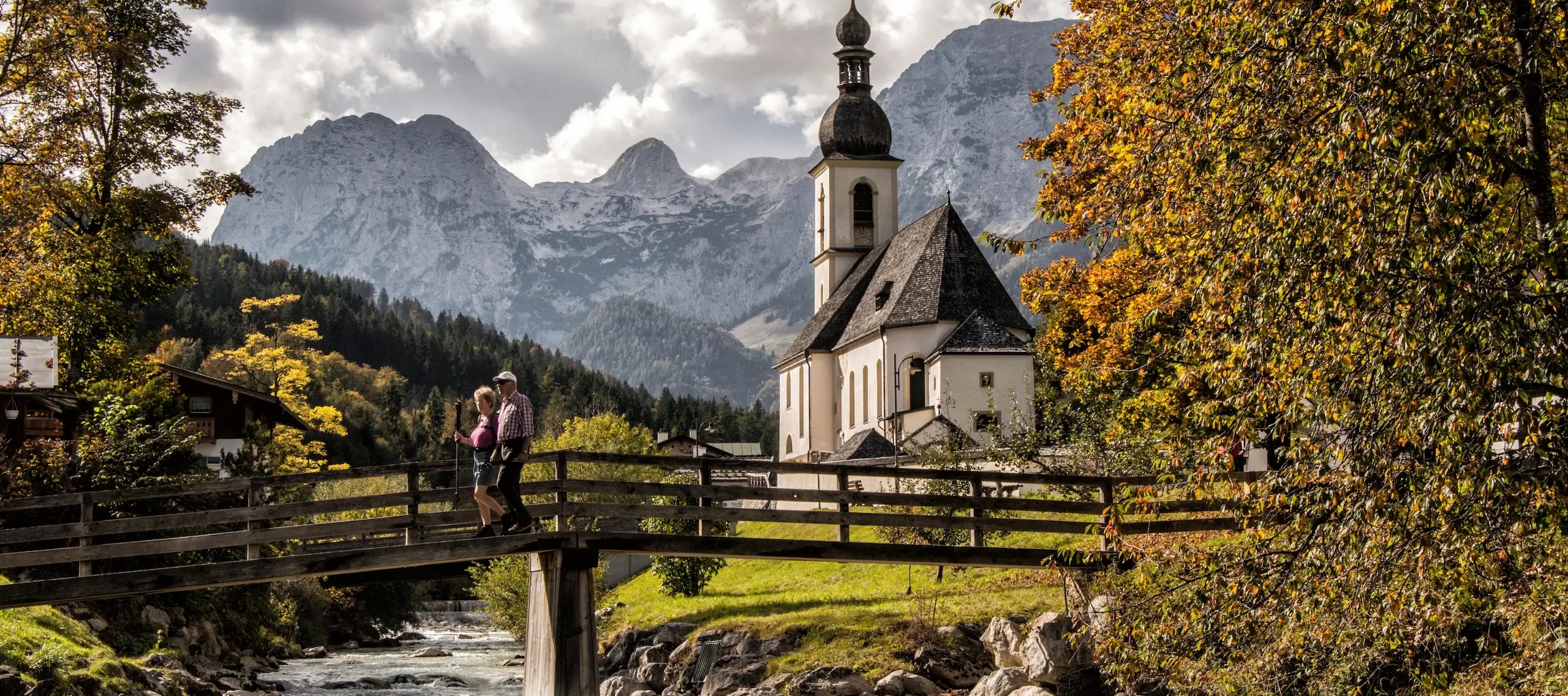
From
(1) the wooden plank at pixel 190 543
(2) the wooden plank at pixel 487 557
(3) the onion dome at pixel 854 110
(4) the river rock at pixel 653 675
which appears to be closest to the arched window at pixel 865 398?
(3) the onion dome at pixel 854 110

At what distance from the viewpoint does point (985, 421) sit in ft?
154

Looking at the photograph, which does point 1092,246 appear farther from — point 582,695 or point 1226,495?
point 582,695

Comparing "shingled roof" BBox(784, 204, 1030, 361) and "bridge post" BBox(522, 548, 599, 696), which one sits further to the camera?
"shingled roof" BBox(784, 204, 1030, 361)

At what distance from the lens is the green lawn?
2192cm

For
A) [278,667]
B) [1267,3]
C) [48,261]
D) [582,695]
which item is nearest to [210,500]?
[278,667]

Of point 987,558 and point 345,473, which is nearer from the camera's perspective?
point 345,473

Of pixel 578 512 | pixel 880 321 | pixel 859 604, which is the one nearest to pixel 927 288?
pixel 880 321

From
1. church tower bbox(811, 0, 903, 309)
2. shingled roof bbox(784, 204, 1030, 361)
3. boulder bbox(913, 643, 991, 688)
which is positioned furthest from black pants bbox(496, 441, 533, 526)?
church tower bbox(811, 0, 903, 309)

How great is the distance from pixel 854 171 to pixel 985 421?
1324 inches

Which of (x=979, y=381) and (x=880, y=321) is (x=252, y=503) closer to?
(x=979, y=381)

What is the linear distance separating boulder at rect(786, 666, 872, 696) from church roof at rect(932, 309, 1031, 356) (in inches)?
1280

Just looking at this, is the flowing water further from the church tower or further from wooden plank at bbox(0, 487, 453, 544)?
the church tower

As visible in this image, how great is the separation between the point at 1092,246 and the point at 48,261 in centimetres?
1948

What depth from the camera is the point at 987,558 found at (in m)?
18.6
